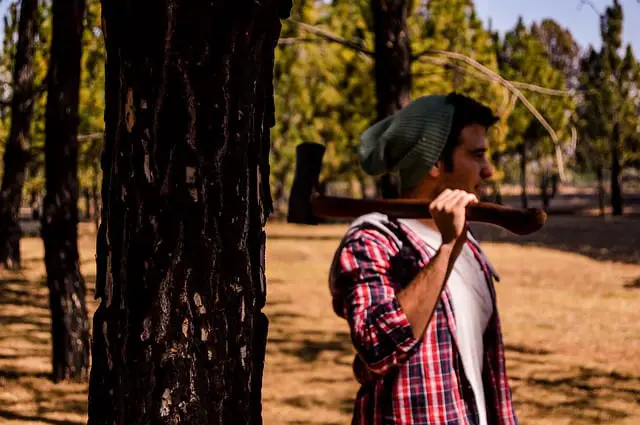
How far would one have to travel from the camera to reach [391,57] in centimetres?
632

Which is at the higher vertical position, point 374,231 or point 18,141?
point 18,141

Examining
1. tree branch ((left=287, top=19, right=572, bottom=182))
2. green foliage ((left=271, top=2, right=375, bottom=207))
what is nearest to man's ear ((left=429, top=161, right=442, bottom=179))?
tree branch ((left=287, top=19, right=572, bottom=182))

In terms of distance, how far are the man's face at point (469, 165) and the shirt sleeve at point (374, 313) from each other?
335 mm

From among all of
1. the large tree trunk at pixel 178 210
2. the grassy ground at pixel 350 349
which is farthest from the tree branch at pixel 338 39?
the large tree trunk at pixel 178 210

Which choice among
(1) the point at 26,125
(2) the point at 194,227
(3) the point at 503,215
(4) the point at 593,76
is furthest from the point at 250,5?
(4) the point at 593,76

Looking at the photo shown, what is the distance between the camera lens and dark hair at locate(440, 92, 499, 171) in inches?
86.7

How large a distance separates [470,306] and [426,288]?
257 mm

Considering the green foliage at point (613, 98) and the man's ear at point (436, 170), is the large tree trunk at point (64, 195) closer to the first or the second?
the man's ear at point (436, 170)

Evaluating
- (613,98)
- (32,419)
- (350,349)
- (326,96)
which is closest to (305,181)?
(32,419)

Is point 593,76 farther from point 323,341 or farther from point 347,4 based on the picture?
point 323,341

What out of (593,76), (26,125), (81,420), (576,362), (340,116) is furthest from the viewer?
(593,76)

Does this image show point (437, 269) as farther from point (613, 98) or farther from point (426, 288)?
point (613, 98)

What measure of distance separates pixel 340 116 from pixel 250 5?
103 ft

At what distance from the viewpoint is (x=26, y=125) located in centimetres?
1410
